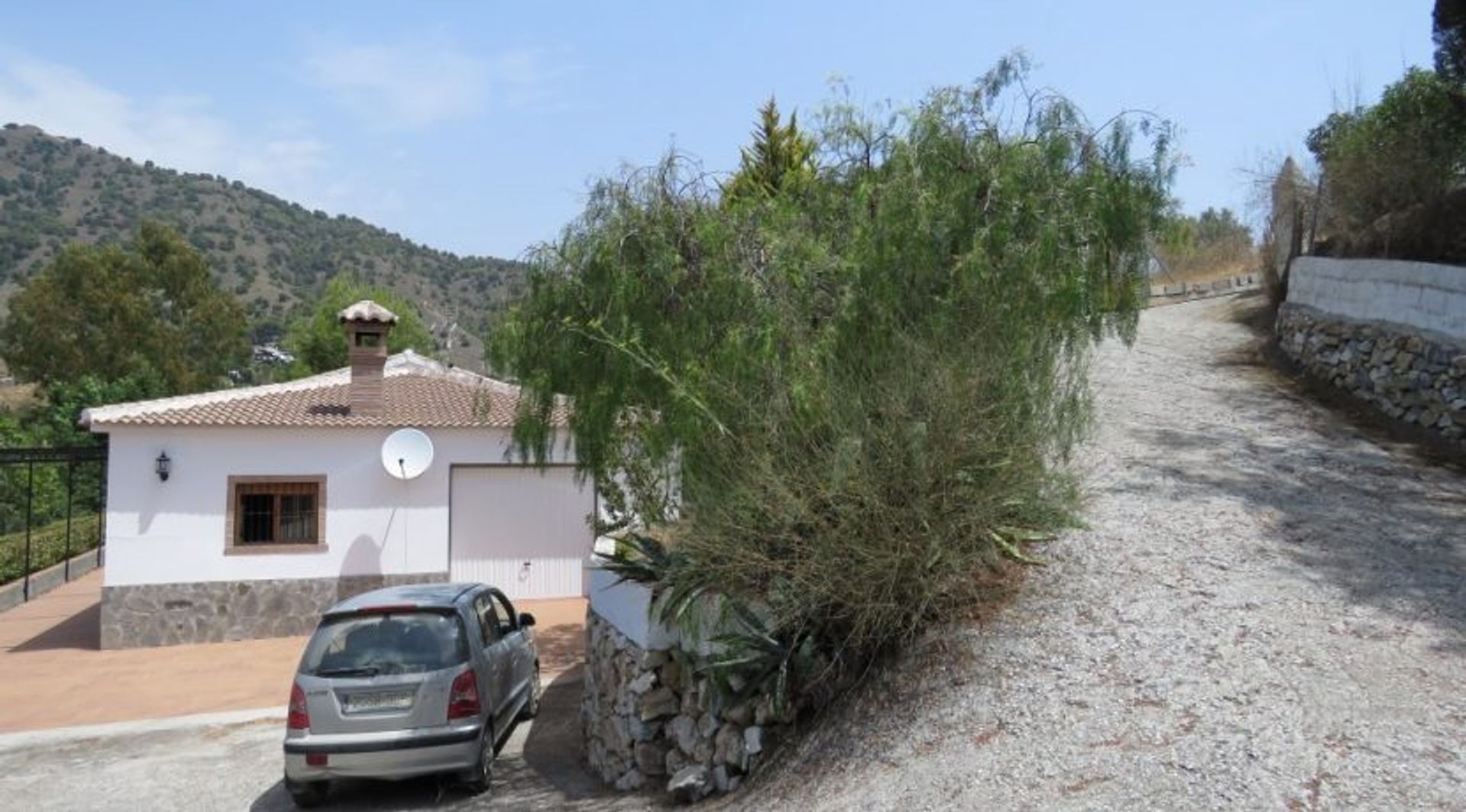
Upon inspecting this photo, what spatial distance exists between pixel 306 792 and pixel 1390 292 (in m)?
13.6

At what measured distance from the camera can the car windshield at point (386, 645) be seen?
912 cm

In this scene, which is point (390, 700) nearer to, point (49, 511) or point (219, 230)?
point (49, 511)

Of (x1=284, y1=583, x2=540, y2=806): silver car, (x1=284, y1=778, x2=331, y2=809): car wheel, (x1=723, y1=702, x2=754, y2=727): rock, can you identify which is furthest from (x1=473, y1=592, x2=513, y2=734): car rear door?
(x1=723, y1=702, x2=754, y2=727): rock

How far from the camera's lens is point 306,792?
9367mm

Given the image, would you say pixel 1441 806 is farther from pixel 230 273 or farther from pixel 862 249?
pixel 230 273

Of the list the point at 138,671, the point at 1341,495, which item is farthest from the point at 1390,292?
the point at 138,671

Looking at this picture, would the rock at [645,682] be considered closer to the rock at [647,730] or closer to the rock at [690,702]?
the rock at [647,730]

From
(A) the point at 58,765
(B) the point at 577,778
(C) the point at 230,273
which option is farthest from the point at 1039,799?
(C) the point at 230,273

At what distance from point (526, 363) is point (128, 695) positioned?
9.03m

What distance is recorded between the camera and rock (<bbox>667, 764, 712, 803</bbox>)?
7410 millimetres

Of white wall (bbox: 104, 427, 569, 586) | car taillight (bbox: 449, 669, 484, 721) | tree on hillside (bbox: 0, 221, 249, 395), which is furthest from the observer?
tree on hillside (bbox: 0, 221, 249, 395)

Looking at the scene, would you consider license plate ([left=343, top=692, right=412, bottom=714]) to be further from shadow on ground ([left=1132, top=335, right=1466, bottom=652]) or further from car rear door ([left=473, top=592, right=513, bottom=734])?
shadow on ground ([left=1132, top=335, right=1466, bottom=652])

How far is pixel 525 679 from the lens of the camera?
37.5 feet

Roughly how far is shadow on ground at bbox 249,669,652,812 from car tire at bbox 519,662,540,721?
0.16 metres
